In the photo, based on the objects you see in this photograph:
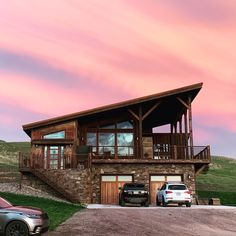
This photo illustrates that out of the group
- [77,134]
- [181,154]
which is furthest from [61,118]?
[181,154]

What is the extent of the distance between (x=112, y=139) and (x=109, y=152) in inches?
49.3

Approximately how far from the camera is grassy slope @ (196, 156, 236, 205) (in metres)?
53.0

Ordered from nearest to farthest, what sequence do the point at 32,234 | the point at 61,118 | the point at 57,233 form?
the point at 32,234
the point at 57,233
the point at 61,118

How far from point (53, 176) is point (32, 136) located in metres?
4.96

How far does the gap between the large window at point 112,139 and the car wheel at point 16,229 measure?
2370 centimetres

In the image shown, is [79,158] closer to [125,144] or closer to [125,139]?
[125,144]

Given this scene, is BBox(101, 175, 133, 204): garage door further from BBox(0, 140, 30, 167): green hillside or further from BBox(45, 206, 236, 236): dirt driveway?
BBox(0, 140, 30, 167): green hillside

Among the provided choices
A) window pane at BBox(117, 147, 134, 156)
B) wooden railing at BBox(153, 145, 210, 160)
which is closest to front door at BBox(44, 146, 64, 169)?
window pane at BBox(117, 147, 134, 156)

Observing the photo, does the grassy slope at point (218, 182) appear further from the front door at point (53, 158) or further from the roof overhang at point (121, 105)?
the front door at point (53, 158)

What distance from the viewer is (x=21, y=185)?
33.9 meters

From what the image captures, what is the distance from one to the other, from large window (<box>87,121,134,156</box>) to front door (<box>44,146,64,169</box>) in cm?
309

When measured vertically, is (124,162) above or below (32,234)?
above

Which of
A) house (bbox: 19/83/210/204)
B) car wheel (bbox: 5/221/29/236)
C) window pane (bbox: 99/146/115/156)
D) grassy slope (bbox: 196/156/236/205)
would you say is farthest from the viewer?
grassy slope (bbox: 196/156/236/205)

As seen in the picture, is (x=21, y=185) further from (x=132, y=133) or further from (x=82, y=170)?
(x=132, y=133)
